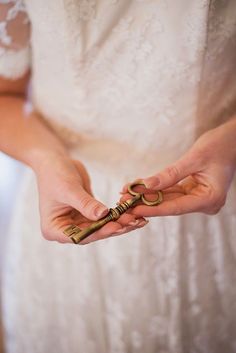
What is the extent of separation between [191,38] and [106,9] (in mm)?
125

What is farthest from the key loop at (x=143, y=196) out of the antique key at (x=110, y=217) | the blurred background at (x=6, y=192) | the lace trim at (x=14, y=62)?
the blurred background at (x=6, y=192)

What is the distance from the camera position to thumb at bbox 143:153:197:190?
0.48 m

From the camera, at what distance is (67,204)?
51 centimetres

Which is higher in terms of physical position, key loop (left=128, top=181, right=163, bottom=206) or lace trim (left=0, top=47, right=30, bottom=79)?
lace trim (left=0, top=47, right=30, bottom=79)

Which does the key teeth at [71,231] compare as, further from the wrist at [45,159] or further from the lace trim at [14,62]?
the lace trim at [14,62]

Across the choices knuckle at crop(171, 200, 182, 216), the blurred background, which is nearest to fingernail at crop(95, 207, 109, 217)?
knuckle at crop(171, 200, 182, 216)

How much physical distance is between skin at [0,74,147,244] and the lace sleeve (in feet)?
0.09

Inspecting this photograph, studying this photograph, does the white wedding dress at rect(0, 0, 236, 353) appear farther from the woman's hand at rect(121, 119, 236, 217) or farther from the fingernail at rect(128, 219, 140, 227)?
the fingernail at rect(128, 219, 140, 227)

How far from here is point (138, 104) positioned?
0.58 meters

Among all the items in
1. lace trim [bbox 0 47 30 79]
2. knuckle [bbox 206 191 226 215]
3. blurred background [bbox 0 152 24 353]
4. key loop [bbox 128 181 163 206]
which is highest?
lace trim [bbox 0 47 30 79]

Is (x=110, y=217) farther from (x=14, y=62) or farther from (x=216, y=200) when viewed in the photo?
(x=14, y=62)

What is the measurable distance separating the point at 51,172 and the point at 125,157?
6.2 inches

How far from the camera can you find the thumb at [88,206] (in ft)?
1.50

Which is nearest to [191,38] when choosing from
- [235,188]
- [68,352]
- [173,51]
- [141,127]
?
[173,51]
